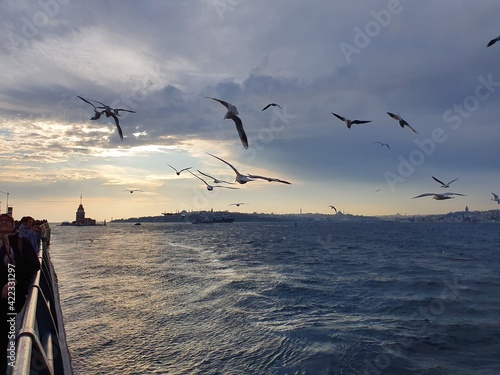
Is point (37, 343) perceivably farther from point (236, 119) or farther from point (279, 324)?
point (279, 324)

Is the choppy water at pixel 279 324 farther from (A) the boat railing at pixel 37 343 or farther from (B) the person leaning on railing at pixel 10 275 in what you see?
(B) the person leaning on railing at pixel 10 275

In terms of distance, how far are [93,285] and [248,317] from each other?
11908mm

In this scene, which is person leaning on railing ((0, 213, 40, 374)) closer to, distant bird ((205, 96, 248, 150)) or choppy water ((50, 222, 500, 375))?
distant bird ((205, 96, 248, 150))

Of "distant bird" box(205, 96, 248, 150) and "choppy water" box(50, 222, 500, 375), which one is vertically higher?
"distant bird" box(205, 96, 248, 150)

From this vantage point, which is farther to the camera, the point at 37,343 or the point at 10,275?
the point at 10,275

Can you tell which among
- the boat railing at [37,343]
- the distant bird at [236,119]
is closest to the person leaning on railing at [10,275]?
the boat railing at [37,343]

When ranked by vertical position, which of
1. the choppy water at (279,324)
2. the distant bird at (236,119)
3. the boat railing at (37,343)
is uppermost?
the distant bird at (236,119)

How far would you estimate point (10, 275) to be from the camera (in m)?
4.49

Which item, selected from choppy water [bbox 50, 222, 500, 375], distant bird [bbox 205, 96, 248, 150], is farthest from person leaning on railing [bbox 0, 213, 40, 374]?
choppy water [bbox 50, 222, 500, 375]

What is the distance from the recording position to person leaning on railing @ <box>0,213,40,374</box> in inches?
175

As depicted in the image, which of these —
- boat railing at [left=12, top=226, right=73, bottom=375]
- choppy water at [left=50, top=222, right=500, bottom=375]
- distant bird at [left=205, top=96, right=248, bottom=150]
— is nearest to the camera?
boat railing at [left=12, top=226, right=73, bottom=375]

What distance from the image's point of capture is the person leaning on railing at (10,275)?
4457 mm


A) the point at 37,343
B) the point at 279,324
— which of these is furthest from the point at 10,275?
the point at 279,324

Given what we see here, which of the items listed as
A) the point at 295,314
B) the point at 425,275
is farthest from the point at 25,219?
the point at 425,275
